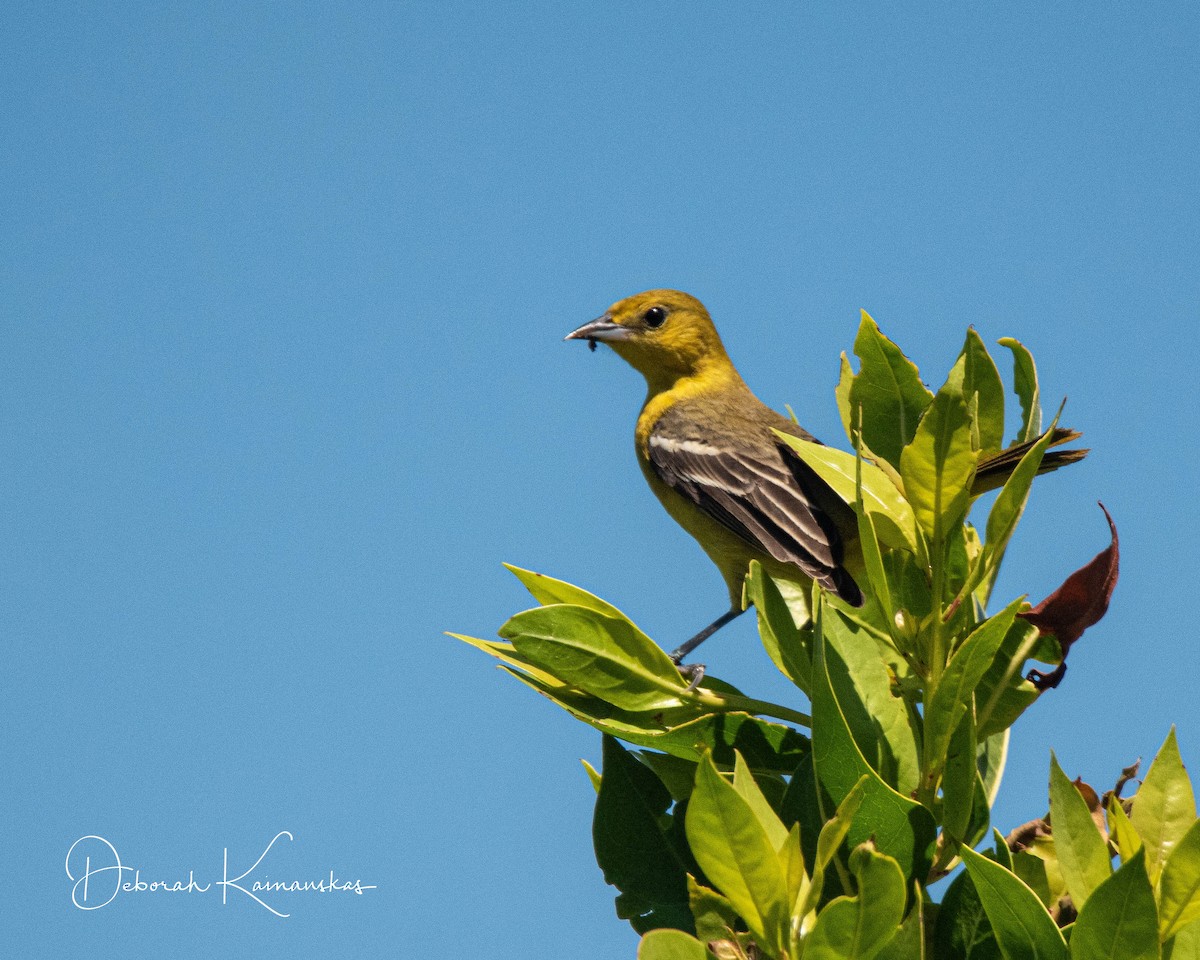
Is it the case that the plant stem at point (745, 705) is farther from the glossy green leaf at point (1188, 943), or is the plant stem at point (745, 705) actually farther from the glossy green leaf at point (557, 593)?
the glossy green leaf at point (1188, 943)

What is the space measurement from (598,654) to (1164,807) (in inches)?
41.9

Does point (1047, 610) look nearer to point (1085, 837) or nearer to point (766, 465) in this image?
point (1085, 837)

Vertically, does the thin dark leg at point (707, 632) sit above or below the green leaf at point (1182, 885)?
above

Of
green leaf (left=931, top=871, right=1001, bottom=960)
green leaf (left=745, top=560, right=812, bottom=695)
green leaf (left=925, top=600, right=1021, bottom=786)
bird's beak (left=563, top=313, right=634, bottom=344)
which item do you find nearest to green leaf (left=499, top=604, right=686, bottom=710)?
green leaf (left=745, top=560, right=812, bottom=695)

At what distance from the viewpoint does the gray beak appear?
6.52 metres

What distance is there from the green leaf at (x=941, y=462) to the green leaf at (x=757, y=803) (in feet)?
2.10

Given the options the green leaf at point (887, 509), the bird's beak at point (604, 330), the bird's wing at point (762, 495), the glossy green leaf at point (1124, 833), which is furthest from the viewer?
the bird's beak at point (604, 330)

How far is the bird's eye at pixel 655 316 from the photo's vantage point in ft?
22.0

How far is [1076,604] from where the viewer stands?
2.41 meters

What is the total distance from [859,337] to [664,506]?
3.09 meters

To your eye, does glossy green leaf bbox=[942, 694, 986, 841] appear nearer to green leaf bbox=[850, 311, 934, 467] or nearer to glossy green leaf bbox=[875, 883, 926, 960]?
glossy green leaf bbox=[875, 883, 926, 960]

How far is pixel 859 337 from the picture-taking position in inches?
109

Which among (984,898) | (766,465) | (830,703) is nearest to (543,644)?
(830,703)

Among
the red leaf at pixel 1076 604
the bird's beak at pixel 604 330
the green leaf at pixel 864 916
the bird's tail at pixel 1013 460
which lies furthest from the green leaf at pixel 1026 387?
the bird's beak at pixel 604 330
